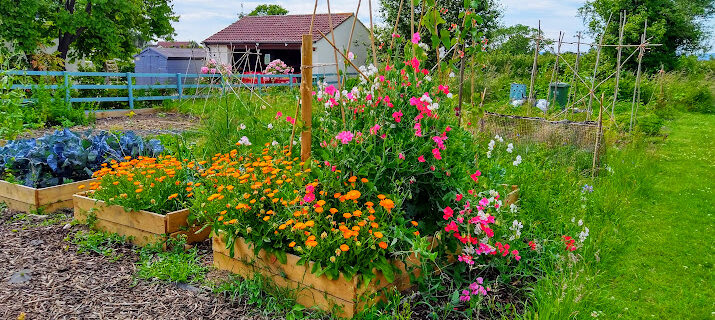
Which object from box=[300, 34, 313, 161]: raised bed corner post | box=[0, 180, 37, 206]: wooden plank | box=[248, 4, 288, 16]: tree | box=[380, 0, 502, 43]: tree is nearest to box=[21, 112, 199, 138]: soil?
box=[0, 180, 37, 206]: wooden plank

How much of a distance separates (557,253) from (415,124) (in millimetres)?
1299

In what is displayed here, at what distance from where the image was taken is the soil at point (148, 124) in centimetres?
831

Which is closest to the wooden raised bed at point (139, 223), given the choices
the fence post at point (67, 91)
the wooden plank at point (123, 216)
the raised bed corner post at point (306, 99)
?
the wooden plank at point (123, 216)

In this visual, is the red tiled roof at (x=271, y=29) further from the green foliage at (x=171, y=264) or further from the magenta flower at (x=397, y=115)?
the magenta flower at (x=397, y=115)

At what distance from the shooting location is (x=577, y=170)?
5133 millimetres

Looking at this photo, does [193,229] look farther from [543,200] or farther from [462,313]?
[543,200]

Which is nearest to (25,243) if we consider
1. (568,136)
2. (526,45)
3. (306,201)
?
(306,201)

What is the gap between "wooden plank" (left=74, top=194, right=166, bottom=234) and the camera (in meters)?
3.10

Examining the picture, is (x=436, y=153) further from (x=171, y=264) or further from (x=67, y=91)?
(x=67, y=91)

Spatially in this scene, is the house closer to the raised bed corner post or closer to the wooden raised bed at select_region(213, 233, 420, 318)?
the raised bed corner post

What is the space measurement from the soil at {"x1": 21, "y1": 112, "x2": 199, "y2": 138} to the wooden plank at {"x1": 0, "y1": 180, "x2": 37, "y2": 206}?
4.08 m

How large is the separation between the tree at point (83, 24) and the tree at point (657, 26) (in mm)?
17166

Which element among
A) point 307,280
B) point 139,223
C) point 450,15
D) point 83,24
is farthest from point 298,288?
point 450,15

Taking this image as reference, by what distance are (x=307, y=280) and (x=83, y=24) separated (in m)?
13.5
